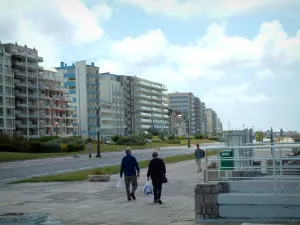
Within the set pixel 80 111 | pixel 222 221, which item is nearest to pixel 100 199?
pixel 222 221

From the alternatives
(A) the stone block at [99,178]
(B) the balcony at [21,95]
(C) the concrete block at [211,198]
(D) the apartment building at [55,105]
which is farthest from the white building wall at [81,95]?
(C) the concrete block at [211,198]

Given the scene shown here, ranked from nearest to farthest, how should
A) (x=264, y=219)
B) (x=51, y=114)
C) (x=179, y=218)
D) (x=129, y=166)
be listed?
1. (x=264, y=219)
2. (x=179, y=218)
3. (x=129, y=166)
4. (x=51, y=114)

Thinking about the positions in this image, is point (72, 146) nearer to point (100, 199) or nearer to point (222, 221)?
point (100, 199)

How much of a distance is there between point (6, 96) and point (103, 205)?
81470 millimetres

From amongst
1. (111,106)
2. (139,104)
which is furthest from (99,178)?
(139,104)

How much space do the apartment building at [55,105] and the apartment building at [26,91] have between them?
271cm

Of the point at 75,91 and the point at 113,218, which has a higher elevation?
the point at 75,91

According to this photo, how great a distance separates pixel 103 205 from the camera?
1390cm

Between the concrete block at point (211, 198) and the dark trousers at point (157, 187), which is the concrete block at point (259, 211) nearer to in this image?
the concrete block at point (211, 198)

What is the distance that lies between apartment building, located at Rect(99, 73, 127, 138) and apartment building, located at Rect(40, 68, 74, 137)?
30045 millimetres

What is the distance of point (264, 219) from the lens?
33.1ft

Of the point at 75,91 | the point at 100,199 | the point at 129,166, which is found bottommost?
the point at 100,199

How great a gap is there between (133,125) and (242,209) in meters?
164

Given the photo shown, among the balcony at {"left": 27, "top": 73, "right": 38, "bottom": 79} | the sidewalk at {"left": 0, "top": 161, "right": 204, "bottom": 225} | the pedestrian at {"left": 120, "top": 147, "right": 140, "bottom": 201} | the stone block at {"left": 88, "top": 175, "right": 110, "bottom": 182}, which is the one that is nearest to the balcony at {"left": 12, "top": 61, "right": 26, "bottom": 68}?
the balcony at {"left": 27, "top": 73, "right": 38, "bottom": 79}
